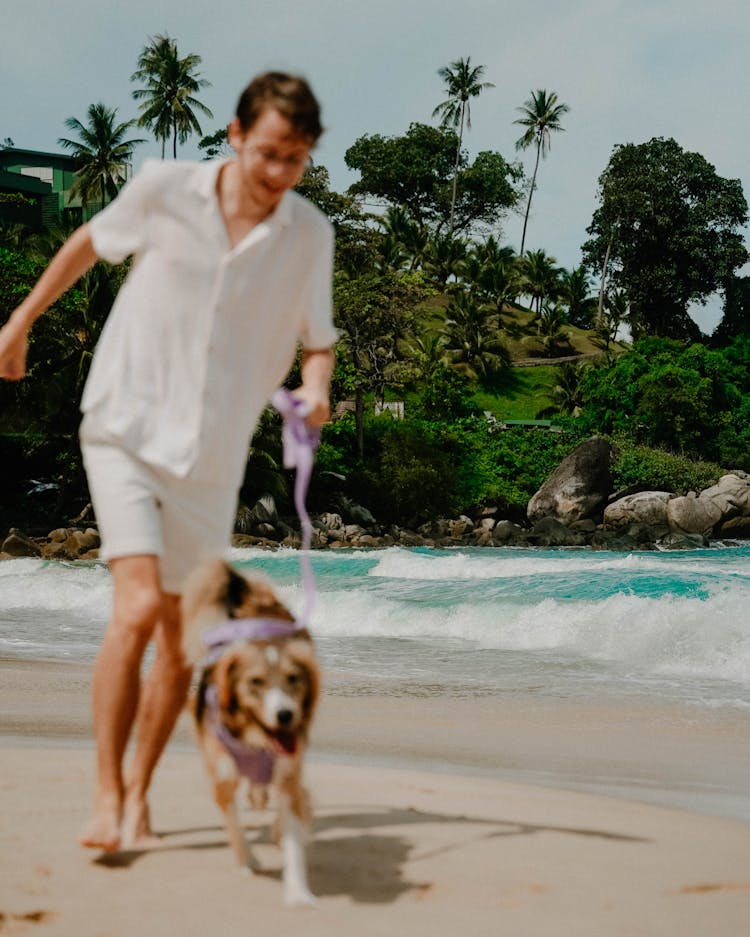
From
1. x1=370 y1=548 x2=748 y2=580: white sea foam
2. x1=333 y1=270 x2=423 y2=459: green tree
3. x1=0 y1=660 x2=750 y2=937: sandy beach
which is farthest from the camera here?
x1=333 y1=270 x2=423 y2=459: green tree

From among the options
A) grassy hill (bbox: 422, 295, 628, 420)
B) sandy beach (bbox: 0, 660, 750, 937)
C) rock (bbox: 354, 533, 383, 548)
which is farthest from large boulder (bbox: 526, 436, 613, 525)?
sandy beach (bbox: 0, 660, 750, 937)

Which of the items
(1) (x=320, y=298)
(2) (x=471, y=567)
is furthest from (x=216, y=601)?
(2) (x=471, y=567)

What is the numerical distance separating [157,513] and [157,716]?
62 centimetres

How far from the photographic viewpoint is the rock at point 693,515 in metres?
40.6

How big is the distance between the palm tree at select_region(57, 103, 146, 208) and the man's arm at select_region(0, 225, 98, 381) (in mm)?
48269

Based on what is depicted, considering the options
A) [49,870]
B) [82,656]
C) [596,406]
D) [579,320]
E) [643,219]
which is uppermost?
[643,219]

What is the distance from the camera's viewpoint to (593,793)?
4.89 m

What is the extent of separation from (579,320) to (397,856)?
64.7m

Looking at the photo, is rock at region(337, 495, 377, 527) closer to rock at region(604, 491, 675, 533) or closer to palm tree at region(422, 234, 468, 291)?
rock at region(604, 491, 675, 533)

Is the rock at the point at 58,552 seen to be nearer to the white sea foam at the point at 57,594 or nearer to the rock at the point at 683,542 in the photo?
the white sea foam at the point at 57,594

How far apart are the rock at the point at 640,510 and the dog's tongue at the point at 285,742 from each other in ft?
128

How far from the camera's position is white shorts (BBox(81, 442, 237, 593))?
3.01 metres

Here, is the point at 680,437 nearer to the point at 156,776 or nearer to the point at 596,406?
the point at 596,406

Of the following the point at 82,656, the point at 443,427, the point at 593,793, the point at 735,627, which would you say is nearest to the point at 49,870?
the point at 593,793
